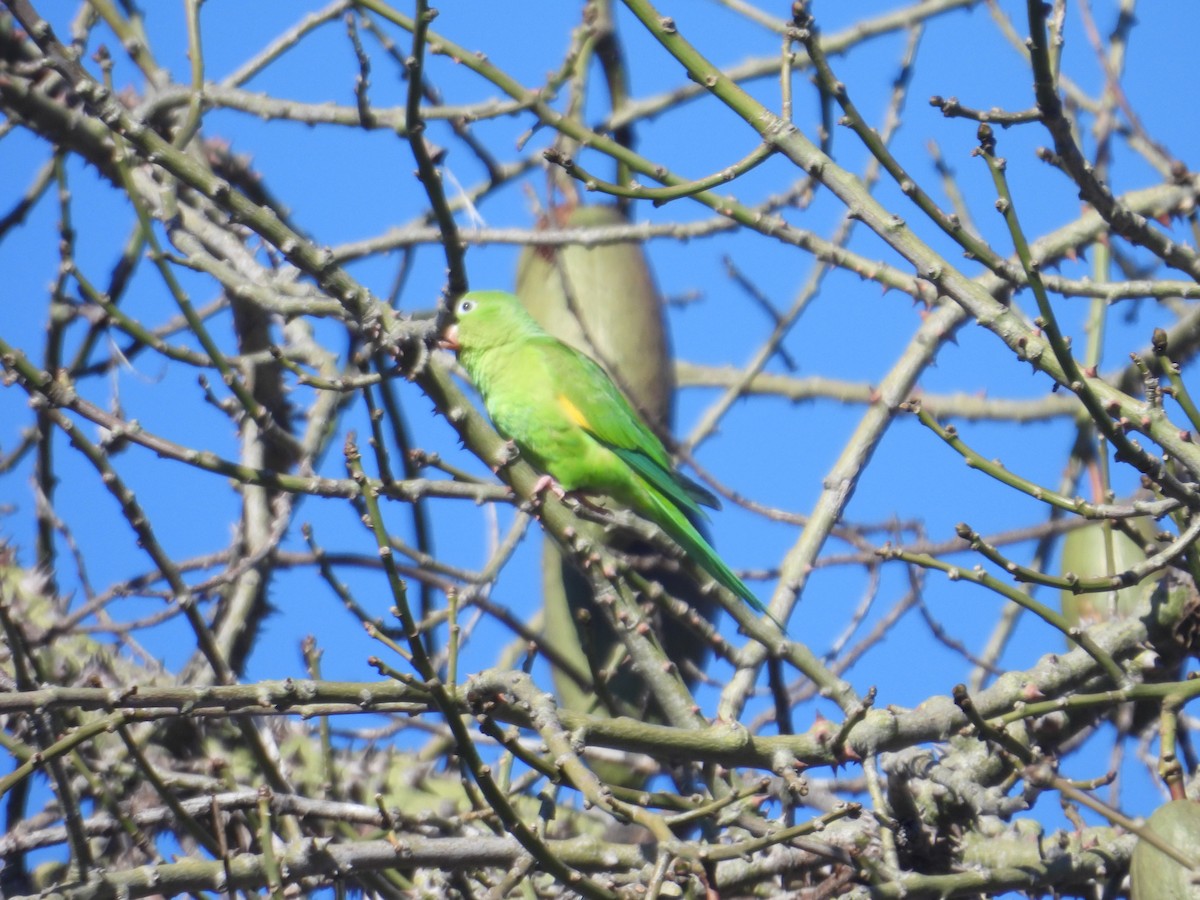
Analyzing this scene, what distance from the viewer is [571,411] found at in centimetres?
482

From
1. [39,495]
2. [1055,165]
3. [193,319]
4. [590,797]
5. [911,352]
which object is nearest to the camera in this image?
[590,797]

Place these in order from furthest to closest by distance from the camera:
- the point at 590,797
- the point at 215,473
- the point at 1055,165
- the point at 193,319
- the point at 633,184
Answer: the point at 193,319 → the point at 215,473 → the point at 633,184 → the point at 1055,165 → the point at 590,797

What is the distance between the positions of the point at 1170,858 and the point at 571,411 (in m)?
3.08

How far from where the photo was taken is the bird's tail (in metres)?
4.14

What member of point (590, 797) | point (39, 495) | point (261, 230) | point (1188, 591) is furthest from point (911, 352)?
point (39, 495)

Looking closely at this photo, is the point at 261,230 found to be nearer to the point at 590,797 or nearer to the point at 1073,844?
the point at 590,797

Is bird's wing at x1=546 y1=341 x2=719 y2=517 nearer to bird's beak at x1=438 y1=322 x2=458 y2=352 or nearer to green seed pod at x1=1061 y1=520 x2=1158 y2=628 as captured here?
bird's beak at x1=438 y1=322 x2=458 y2=352

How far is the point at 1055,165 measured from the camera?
2.40m

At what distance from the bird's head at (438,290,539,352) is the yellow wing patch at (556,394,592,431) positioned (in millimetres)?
305

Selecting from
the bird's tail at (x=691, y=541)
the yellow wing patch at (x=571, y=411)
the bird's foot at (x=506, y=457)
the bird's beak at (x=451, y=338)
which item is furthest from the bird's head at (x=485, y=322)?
the bird's foot at (x=506, y=457)

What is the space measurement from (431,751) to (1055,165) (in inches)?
134

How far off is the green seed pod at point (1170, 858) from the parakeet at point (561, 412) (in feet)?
8.53


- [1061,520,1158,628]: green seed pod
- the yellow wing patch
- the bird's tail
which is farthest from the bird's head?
[1061,520,1158,628]: green seed pod

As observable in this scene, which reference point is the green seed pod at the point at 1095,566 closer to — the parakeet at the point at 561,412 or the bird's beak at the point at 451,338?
the parakeet at the point at 561,412
